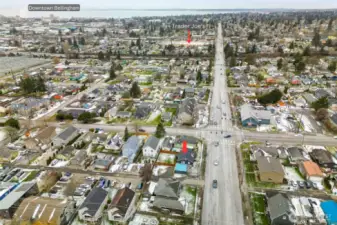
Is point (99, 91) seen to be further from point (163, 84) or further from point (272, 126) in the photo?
point (272, 126)

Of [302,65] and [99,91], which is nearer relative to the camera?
[99,91]

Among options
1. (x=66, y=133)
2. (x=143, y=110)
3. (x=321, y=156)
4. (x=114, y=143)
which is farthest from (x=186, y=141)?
(x=66, y=133)

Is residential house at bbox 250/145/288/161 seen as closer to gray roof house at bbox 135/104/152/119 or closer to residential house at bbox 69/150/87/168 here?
gray roof house at bbox 135/104/152/119

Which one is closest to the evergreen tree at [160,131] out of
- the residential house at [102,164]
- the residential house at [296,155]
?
the residential house at [102,164]

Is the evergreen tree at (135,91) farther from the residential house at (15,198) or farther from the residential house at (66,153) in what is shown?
the residential house at (15,198)

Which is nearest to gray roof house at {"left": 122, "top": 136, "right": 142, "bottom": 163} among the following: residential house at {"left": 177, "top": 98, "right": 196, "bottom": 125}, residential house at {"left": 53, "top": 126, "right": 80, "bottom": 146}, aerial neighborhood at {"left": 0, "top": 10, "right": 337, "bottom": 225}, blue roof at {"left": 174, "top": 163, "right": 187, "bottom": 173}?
aerial neighborhood at {"left": 0, "top": 10, "right": 337, "bottom": 225}

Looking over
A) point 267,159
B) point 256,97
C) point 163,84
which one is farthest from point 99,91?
point 267,159

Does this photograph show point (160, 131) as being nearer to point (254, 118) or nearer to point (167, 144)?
point (167, 144)
